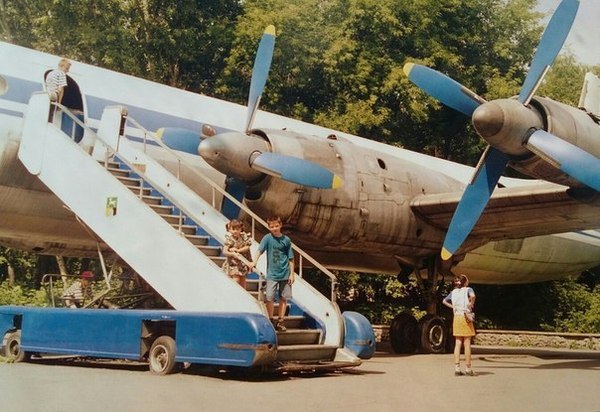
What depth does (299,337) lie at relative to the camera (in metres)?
9.34

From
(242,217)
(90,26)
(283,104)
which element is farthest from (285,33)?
(242,217)

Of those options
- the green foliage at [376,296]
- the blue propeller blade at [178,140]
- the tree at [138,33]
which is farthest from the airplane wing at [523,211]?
the tree at [138,33]

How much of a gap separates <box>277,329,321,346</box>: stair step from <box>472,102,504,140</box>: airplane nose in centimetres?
354

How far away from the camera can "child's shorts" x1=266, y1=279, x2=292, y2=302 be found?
9.01m

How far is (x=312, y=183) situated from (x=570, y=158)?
3.62 meters

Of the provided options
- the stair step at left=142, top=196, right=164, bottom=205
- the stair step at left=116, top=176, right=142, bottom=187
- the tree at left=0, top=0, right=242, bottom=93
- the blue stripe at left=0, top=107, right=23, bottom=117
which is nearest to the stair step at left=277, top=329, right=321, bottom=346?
the stair step at left=142, top=196, right=164, bottom=205

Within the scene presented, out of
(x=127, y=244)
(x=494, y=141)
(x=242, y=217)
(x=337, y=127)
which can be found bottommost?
(x=127, y=244)

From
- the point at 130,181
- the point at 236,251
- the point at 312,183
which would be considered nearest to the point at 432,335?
the point at 312,183

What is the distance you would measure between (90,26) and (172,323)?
15.5 meters

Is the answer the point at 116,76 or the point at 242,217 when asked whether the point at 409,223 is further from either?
the point at 116,76

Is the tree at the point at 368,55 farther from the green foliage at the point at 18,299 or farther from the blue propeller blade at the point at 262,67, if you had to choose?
the blue propeller blade at the point at 262,67

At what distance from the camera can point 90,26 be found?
22.2m

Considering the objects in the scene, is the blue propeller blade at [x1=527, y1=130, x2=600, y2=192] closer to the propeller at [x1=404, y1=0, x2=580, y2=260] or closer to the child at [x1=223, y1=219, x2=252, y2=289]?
the propeller at [x1=404, y1=0, x2=580, y2=260]

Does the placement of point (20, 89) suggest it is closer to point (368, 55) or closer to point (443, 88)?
point (443, 88)
